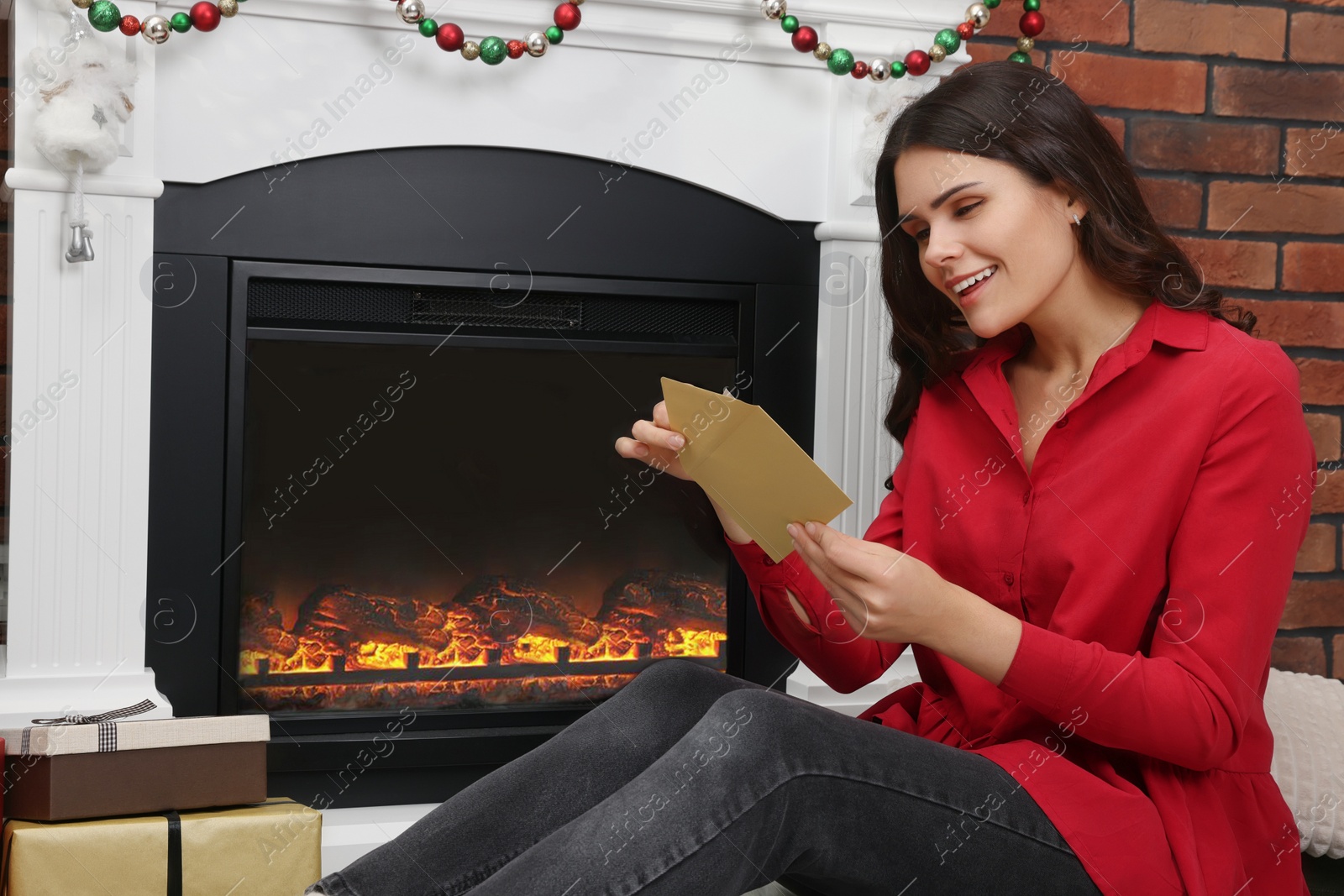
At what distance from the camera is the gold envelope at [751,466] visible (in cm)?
100

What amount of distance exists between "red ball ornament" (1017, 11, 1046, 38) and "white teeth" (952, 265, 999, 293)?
0.90m

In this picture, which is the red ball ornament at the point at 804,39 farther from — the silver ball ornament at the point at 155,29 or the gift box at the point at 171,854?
the gift box at the point at 171,854

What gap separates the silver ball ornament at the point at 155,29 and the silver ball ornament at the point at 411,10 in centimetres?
Result: 30

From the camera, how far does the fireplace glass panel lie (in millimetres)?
1782

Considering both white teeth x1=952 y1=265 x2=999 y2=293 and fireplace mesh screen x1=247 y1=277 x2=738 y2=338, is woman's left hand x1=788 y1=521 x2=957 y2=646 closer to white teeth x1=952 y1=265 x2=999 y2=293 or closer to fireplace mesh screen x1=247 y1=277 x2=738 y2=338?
white teeth x1=952 y1=265 x2=999 y2=293

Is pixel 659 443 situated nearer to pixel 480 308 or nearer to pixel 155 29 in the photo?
pixel 480 308

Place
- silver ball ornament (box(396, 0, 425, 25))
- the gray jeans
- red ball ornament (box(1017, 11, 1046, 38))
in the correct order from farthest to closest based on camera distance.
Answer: red ball ornament (box(1017, 11, 1046, 38)) < silver ball ornament (box(396, 0, 425, 25)) < the gray jeans

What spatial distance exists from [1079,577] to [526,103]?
1.06 meters

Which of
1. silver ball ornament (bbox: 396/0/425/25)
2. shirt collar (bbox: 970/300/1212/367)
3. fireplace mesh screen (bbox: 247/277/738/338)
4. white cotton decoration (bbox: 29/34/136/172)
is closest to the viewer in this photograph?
shirt collar (bbox: 970/300/1212/367)

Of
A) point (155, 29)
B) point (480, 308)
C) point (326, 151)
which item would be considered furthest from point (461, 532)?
point (155, 29)

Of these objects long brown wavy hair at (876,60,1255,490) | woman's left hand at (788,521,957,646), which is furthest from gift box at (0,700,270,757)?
long brown wavy hair at (876,60,1255,490)

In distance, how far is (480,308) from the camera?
1790 mm

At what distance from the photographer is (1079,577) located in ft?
3.67

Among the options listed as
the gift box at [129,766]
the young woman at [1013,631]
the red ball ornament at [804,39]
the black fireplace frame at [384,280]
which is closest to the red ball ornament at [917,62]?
the red ball ornament at [804,39]
